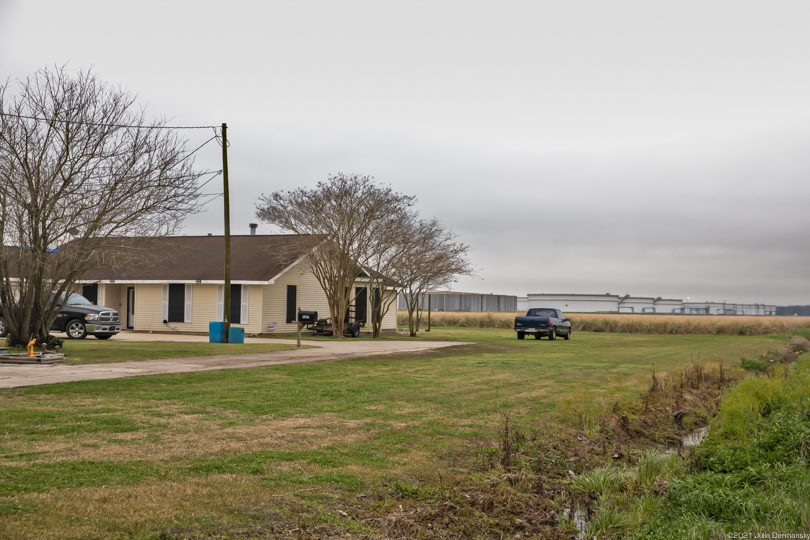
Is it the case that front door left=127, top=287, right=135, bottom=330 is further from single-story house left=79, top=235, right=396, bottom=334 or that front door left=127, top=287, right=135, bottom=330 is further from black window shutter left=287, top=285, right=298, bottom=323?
black window shutter left=287, top=285, right=298, bottom=323

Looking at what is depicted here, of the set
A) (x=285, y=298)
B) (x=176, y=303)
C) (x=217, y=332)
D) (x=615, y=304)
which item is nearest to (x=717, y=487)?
(x=217, y=332)

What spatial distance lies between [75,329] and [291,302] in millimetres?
10766

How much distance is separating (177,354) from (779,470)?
51.0 feet

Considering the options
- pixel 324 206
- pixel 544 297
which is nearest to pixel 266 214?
pixel 324 206

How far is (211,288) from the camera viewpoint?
33.4 meters

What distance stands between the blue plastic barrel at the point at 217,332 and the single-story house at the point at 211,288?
6459 mm

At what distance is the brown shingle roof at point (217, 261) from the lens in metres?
32.5

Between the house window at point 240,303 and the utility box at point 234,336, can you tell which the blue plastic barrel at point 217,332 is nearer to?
the utility box at point 234,336

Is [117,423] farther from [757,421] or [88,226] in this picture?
[88,226]

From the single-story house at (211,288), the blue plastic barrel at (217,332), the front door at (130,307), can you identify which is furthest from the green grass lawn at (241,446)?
the front door at (130,307)

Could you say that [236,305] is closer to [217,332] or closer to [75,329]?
[217,332]

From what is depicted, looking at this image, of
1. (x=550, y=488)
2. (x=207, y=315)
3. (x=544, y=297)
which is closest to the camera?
(x=550, y=488)

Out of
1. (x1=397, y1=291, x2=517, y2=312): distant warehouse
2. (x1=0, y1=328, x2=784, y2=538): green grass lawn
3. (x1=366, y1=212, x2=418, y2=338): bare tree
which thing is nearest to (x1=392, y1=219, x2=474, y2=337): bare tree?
(x1=366, y1=212, x2=418, y2=338): bare tree

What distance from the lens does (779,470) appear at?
24.2ft
